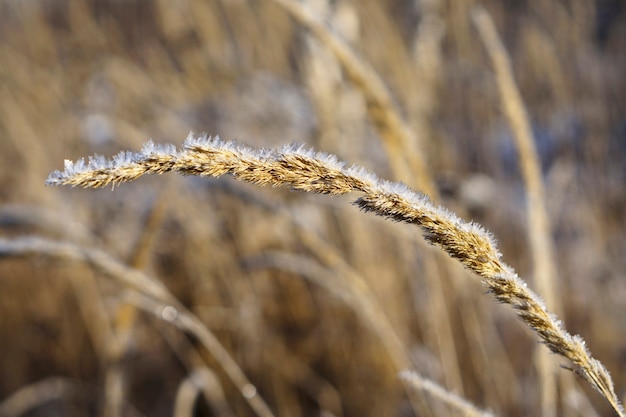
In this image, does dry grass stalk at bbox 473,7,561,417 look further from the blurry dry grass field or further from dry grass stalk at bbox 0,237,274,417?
dry grass stalk at bbox 0,237,274,417

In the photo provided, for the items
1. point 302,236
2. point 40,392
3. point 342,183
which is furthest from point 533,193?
point 40,392

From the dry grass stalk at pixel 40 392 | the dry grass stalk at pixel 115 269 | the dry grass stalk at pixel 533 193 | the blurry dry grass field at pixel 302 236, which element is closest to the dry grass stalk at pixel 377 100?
the blurry dry grass field at pixel 302 236

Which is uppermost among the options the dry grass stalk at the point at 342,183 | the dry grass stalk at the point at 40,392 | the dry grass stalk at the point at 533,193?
the dry grass stalk at the point at 533,193

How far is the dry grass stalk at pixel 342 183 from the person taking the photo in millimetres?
315

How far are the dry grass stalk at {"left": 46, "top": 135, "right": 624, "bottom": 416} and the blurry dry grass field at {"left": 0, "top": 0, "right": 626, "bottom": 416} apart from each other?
0.38 meters

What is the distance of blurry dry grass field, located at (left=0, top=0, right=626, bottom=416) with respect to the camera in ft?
2.86

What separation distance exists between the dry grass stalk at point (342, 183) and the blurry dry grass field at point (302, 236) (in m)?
0.38

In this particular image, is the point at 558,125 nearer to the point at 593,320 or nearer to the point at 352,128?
the point at 593,320

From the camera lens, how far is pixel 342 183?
321 millimetres

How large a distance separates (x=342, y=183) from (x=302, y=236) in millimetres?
608

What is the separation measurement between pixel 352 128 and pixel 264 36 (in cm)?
83

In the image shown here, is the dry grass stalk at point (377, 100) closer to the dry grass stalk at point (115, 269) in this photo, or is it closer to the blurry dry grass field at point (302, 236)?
the blurry dry grass field at point (302, 236)

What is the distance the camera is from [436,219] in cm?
33

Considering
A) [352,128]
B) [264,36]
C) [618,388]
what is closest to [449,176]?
[352,128]
